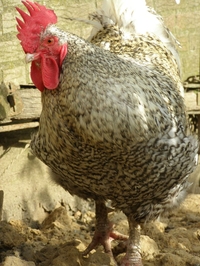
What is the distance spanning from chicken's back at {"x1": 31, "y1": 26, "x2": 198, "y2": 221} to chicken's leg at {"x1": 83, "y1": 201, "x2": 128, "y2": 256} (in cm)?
59

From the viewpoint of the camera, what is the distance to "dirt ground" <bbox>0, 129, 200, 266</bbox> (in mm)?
4418

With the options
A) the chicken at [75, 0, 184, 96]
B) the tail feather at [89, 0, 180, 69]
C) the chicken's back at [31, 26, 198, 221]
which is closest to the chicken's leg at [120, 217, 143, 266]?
the chicken's back at [31, 26, 198, 221]

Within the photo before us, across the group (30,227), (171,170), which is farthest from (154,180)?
(30,227)

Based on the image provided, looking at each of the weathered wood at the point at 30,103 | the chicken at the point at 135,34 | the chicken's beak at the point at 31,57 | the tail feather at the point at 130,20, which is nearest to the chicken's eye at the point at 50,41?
the chicken's beak at the point at 31,57

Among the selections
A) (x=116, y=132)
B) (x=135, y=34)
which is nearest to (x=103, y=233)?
(x=116, y=132)

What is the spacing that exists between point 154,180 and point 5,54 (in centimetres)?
224

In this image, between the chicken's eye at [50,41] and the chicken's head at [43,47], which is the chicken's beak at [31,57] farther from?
the chicken's eye at [50,41]

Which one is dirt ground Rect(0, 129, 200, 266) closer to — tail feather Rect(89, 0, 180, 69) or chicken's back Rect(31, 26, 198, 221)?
chicken's back Rect(31, 26, 198, 221)

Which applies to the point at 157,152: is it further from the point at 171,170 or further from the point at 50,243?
the point at 50,243

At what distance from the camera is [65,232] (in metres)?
5.31

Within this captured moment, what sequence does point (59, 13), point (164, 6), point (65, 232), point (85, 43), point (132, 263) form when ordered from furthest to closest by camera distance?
point (164, 6)
point (59, 13)
point (65, 232)
point (132, 263)
point (85, 43)

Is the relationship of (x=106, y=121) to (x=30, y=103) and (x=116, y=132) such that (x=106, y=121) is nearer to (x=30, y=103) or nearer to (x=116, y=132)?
(x=116, y=132)

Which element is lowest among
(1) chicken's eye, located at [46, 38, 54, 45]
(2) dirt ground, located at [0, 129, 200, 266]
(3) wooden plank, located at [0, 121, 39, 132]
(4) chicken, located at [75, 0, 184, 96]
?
(2) dirt ground, located at [0, 129, 200, 266]

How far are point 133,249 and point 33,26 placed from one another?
2.00 meters
